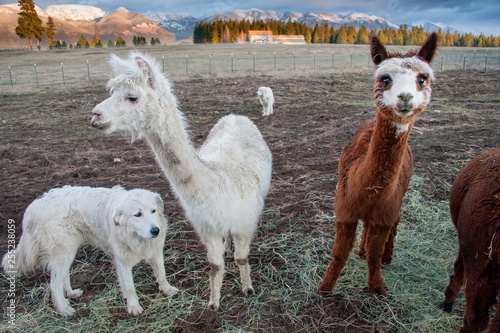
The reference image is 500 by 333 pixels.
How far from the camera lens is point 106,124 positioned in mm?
2701

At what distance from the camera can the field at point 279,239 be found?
3213 millimetres

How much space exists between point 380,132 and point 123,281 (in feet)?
9.22

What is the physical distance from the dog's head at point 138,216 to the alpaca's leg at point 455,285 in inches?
109

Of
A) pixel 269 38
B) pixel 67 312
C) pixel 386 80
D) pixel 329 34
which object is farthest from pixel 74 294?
pixel 329 34

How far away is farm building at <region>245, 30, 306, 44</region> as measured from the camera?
7856 centimetres

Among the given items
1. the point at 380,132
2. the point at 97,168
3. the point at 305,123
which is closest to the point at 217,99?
the point at 305,123

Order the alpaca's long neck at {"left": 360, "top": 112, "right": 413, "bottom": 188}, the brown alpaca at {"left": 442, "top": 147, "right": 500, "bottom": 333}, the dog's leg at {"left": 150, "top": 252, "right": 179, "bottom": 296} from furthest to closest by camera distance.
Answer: the dog's leg at {"left": 150, "top": 252, "right": 179, "bottom": 296}, the alpaca's long neck at {"left": 360, "top": 112, "right": 413, "bottom": 188}, the brown alpaca at {"left": 442, "top": 147, "right": 500, "bottom": 333}

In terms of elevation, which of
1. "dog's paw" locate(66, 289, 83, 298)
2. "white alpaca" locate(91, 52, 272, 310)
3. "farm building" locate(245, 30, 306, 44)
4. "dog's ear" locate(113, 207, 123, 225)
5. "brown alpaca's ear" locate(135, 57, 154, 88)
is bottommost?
"dog's paw" locate(66, 289, 83, 298)

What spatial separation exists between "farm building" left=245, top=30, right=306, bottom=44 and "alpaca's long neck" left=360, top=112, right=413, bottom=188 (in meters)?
79.7

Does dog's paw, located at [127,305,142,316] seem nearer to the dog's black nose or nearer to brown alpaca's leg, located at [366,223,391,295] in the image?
the dog's black nose

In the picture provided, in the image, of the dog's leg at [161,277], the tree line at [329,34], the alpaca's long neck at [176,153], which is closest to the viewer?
the alpaca's long neck at [176,153]

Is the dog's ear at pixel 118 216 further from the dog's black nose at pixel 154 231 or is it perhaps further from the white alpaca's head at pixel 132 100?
the white alpaca's head at pixel 132 100

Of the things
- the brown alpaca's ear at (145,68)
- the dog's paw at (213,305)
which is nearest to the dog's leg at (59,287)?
the dog's paw at (213,305)

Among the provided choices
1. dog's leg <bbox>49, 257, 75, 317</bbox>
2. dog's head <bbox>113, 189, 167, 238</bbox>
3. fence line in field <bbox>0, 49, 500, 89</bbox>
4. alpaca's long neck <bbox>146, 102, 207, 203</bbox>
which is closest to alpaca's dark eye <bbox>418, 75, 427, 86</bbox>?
alpaca's long neck <bbox>146, 102, 207, 203</bbox>
